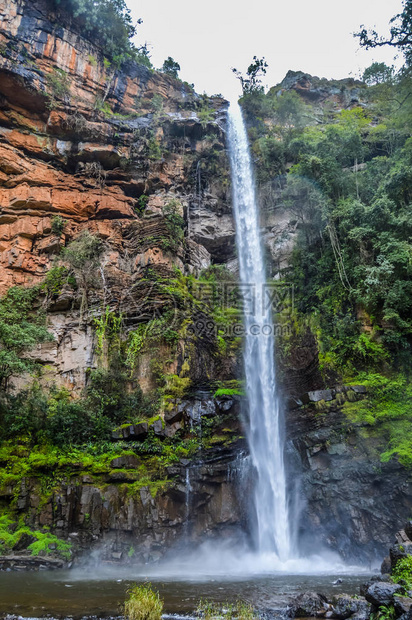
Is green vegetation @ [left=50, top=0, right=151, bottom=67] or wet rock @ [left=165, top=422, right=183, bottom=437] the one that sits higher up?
green vegetation @ [left=50, top=0, right=151, bottom=67]

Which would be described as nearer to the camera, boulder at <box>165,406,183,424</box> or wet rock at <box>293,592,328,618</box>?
wet rock at <box>293,592,328,618</box>

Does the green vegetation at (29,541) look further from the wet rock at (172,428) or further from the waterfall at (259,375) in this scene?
the waterfall at (259,375)

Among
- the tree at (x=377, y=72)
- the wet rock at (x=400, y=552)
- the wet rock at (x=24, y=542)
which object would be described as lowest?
the wet rock at (x=400, y=552)

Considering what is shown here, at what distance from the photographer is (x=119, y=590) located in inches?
312

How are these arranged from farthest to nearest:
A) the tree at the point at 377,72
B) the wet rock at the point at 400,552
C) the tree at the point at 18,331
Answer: the tree at the point at 377,72 < the tree at the point at 18,331 < the wet rock at the point at 400,552

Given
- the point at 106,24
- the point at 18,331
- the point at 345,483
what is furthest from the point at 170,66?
the point at 345,483

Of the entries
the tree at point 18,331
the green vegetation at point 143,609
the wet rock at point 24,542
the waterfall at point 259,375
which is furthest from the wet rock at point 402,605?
the tree at point 18,331

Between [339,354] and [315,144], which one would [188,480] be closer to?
[339,354]

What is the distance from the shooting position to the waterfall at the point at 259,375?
1321 centimetres

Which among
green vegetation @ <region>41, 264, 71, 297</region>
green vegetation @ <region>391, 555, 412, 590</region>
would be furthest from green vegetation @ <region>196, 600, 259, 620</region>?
green vegetation @ <region>41, 264, 71, 297</region>

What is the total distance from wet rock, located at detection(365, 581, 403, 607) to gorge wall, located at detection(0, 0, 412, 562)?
6727mm

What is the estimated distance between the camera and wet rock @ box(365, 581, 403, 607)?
18.1ft

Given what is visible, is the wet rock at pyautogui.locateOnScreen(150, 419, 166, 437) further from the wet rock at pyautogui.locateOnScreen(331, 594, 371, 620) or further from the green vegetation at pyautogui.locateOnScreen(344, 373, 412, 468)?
the wet rock at pyautogui.locateOnScreen(331, 594, 371, 620)

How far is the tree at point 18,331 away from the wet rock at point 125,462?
4.53 m
